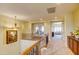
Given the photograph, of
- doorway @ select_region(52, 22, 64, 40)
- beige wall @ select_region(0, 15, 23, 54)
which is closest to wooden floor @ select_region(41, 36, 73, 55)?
beige wall @ select_region(0, 15, 23, 54)

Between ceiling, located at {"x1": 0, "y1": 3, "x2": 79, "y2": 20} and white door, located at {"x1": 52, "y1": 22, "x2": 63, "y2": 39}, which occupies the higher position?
ceiling, located at {"x1": 0, "y1": 3, "x2": 79, "y2": 20}

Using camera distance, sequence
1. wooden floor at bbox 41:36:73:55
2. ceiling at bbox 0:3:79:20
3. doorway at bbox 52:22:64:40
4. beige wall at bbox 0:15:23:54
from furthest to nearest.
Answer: doorway at bbox 52:22:64:40 < beige wall at bbox 0:15:23:54 < wooden floor at bbox 41:36:73:55 < ceiling at bbox 0:3:79:20

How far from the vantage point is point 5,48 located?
6016 mm

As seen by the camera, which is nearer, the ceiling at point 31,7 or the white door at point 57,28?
the ceiling at point 31,7

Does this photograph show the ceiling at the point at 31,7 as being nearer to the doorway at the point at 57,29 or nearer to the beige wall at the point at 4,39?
the beige wall at the point at 4,39

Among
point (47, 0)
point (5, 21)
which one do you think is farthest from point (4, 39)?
point (47, 0)

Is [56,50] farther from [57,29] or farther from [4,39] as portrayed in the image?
[57,29]

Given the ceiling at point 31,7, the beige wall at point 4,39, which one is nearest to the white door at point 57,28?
the beige wall at point 4,39

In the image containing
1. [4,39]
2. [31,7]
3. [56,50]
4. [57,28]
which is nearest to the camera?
[31,7]

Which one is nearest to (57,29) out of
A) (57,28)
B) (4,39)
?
(57,28)

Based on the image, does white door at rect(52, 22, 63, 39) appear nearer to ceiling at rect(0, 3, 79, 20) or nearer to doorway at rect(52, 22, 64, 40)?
doorway at rect(52, 22, 64, 40)

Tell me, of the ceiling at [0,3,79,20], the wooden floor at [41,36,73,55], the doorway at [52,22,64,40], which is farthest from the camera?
the doorway at [52,22,64,40]

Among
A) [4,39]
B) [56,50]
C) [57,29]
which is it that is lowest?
[56,50]
